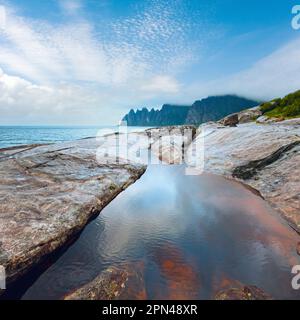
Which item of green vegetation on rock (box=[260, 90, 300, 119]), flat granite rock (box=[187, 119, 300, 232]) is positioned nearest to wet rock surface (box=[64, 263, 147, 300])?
flat granite rock (box=[187, 119, 300, 232])

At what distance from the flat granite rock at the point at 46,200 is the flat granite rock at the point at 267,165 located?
21.5 feet

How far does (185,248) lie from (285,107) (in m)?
57.3

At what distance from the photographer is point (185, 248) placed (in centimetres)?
627

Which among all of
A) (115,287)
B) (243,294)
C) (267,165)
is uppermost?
(267,165)

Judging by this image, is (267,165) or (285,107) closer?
(267,165)

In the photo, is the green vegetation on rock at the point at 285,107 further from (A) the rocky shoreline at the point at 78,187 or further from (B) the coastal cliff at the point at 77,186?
(A) the rocky shoreline at the point at 78,187

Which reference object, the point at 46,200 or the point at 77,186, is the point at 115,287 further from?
the point at 77,186

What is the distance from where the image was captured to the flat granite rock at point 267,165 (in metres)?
8.16

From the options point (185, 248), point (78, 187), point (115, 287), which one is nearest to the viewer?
point (115, 287)

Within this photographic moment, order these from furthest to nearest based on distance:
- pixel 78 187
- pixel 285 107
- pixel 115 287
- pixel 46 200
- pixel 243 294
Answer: pixel 285 107
pixel 78 187
pixel 46 200
pixel 115 287
pixel 243 294

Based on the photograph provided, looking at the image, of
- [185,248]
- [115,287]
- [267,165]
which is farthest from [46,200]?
[267,165]
